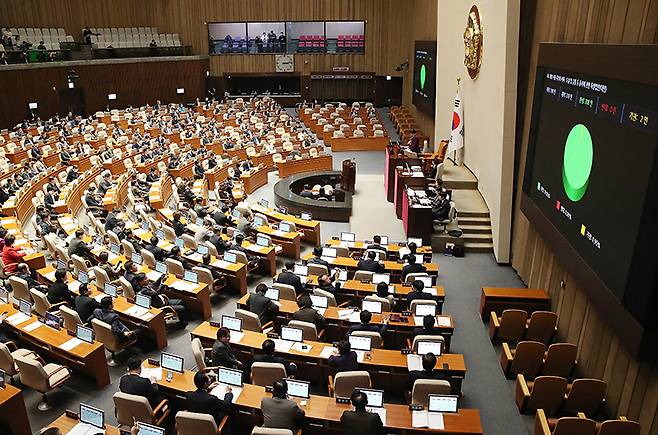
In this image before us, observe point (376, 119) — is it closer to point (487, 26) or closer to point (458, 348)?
point (487, 26)

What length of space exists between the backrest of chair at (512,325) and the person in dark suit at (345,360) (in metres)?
3.14

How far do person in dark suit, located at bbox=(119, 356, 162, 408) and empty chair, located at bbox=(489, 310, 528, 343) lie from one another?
5.68 meters

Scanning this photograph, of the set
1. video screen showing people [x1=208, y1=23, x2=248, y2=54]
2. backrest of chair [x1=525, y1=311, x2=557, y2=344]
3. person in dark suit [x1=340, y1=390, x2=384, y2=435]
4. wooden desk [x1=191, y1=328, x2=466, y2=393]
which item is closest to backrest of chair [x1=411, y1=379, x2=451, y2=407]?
wooden desk [x1=191, y1=328, x2=466, y2=393]

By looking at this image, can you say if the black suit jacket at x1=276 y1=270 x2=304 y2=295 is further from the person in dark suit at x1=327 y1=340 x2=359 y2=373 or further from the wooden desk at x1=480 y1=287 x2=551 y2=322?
the wooden desk at x1=480 y1=287 x2=551 y2=322

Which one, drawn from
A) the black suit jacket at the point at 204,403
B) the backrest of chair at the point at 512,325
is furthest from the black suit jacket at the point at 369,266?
the black suit jacket at the point at 204,403

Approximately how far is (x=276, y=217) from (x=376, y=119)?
15543 millimetres

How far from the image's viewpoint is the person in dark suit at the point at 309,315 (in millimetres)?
8648

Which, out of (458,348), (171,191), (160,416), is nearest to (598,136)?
(458,348)

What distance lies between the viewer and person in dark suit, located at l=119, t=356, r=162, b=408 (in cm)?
675

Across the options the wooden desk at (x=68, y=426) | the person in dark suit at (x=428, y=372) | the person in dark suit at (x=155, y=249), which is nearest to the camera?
the wooden desk at (x=68, y=426)

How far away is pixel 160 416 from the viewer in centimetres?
689

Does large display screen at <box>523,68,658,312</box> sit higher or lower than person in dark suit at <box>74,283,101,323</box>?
higher

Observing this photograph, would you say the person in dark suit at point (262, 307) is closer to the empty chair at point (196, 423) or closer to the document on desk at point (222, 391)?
the document on desk at point (222, 391)

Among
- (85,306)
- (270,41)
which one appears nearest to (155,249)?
(85,306)
